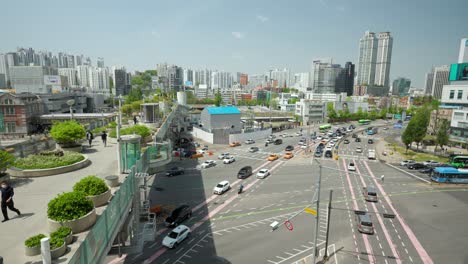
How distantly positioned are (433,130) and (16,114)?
107 meters

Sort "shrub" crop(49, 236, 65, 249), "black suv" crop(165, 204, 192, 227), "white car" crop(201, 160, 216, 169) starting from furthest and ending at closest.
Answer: "white car" crop(201, 160, 216, 169) → "black suv" crop(165, 204, 192, 227) → "shrub" crop(49, 236, 65, 249)

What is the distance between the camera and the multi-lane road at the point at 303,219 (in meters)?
19.5

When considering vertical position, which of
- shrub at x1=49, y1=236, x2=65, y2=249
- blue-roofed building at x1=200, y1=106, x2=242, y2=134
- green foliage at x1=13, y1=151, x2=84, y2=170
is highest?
green foliage at x1=13, y1=151, x2=84, y2=170

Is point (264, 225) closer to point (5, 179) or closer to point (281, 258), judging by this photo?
point (281, 258)

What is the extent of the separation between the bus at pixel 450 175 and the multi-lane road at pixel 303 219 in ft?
4.94

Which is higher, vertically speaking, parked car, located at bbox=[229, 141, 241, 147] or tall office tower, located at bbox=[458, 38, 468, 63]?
tall office tower, located at bbox=[458, 38, 468, 63]

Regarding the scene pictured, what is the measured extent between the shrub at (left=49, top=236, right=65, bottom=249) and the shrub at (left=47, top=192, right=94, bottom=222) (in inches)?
44.5

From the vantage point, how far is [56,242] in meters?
8.08

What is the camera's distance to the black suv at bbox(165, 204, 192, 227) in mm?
23384

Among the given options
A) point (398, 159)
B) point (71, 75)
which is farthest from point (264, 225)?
point (71, 75)

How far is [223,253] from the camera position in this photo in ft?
63.2

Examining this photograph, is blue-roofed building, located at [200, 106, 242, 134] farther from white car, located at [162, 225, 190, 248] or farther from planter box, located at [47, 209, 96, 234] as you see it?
planter box, located at [47, 209, 96, 234]

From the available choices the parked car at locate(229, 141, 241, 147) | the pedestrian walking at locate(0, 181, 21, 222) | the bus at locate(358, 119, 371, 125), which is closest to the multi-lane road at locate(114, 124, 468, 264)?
the pedestrian walking at locate(0, 181, 21, 222)

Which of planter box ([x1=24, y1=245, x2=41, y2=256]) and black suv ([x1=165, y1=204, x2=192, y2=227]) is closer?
planter box ([x1=24, y1=245, x2=41, y2=256])
